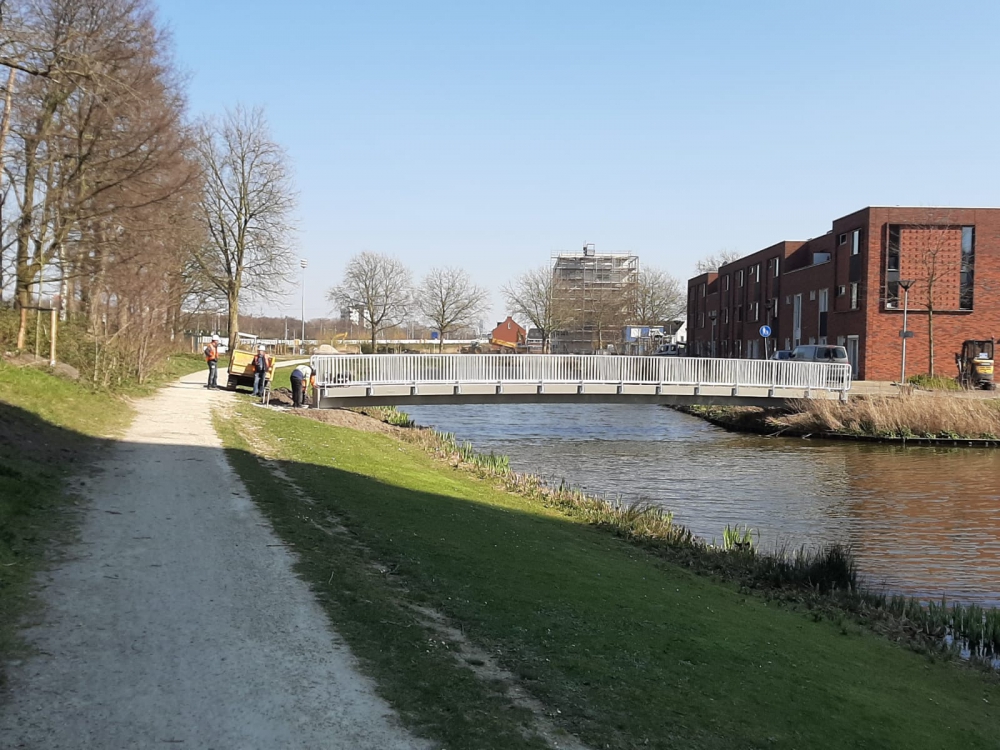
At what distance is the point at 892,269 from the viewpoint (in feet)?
150

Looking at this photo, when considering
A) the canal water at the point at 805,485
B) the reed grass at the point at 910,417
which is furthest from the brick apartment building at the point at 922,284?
the canal water at the point at 805,485

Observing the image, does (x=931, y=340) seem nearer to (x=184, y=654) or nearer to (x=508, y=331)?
(x=184, y=654)

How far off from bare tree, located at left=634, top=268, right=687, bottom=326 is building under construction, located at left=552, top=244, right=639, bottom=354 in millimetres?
1467

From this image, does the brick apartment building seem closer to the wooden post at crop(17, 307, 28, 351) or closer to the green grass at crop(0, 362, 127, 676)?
the green grass at crop(0, 362, 127, 676)

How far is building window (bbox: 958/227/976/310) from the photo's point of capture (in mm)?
45625

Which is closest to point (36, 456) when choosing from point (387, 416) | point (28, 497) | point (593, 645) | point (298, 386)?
point (28, 497)

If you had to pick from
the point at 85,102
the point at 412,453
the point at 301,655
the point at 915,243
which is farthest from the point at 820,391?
the point at 301,655

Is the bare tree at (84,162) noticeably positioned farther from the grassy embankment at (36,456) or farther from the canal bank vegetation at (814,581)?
the canal bank vegetation at (814,581)

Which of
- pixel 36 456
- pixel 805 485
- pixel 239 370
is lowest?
pixel 805 485

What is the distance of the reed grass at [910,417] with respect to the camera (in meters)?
31.8

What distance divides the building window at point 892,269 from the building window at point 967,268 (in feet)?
10.7

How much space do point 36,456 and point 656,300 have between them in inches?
3591

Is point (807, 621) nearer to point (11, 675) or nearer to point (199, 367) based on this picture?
point (11, 675)

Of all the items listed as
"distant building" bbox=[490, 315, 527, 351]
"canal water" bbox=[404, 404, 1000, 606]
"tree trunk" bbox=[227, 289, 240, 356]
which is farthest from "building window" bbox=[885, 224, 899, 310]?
"distant building" bbox=[490, 315, 527, 351]
